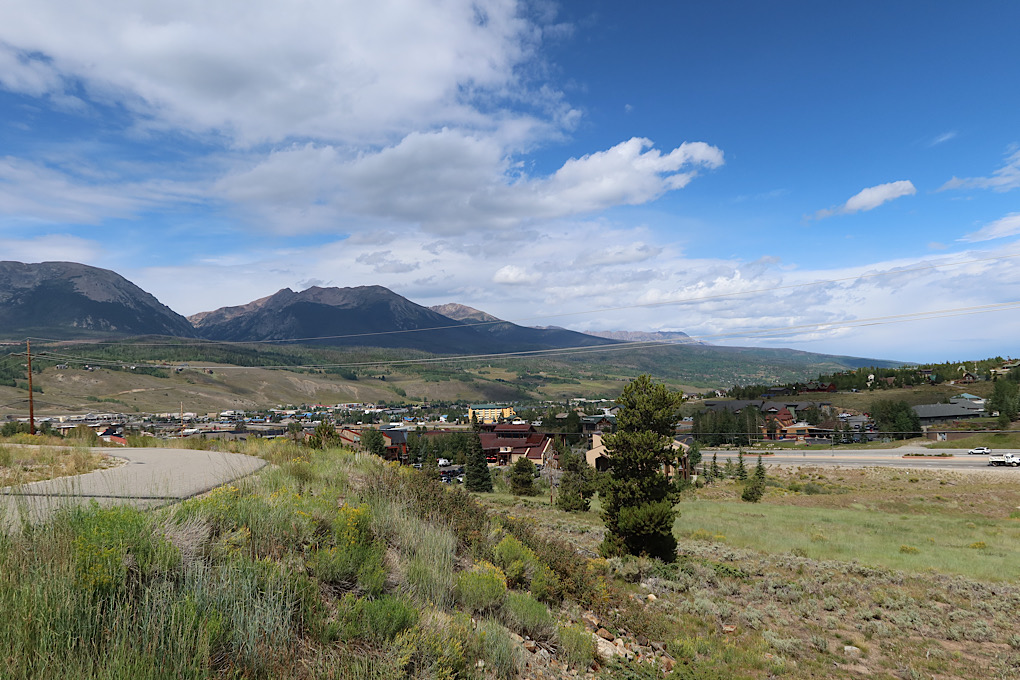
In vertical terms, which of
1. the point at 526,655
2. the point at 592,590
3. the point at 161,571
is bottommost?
the point at 592,590

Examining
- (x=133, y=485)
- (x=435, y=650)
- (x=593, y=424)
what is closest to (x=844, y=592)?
(x=435, y=650)

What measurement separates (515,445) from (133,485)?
78.9m

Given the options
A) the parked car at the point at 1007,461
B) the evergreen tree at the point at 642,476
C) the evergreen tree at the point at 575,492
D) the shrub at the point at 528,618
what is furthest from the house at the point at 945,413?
the shrub at the point at 528,618

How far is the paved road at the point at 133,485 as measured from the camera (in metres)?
5.30

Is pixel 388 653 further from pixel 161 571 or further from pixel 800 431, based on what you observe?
pixel 800 431

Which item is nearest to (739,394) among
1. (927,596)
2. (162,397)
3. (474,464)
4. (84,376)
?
(474,464)

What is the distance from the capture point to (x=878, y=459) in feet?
216

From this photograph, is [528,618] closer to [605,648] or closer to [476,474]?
[605,648]

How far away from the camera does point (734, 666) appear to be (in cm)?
924

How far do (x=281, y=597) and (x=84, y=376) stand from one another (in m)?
214

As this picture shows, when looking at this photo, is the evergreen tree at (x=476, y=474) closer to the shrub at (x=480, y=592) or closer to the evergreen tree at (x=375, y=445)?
the evergreen tree at (x=375, y=445)

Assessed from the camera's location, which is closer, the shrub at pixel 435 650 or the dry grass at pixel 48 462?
the shrub at pixel 435 650

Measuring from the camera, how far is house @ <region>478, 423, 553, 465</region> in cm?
8225

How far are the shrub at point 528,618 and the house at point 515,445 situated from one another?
7223 cm
